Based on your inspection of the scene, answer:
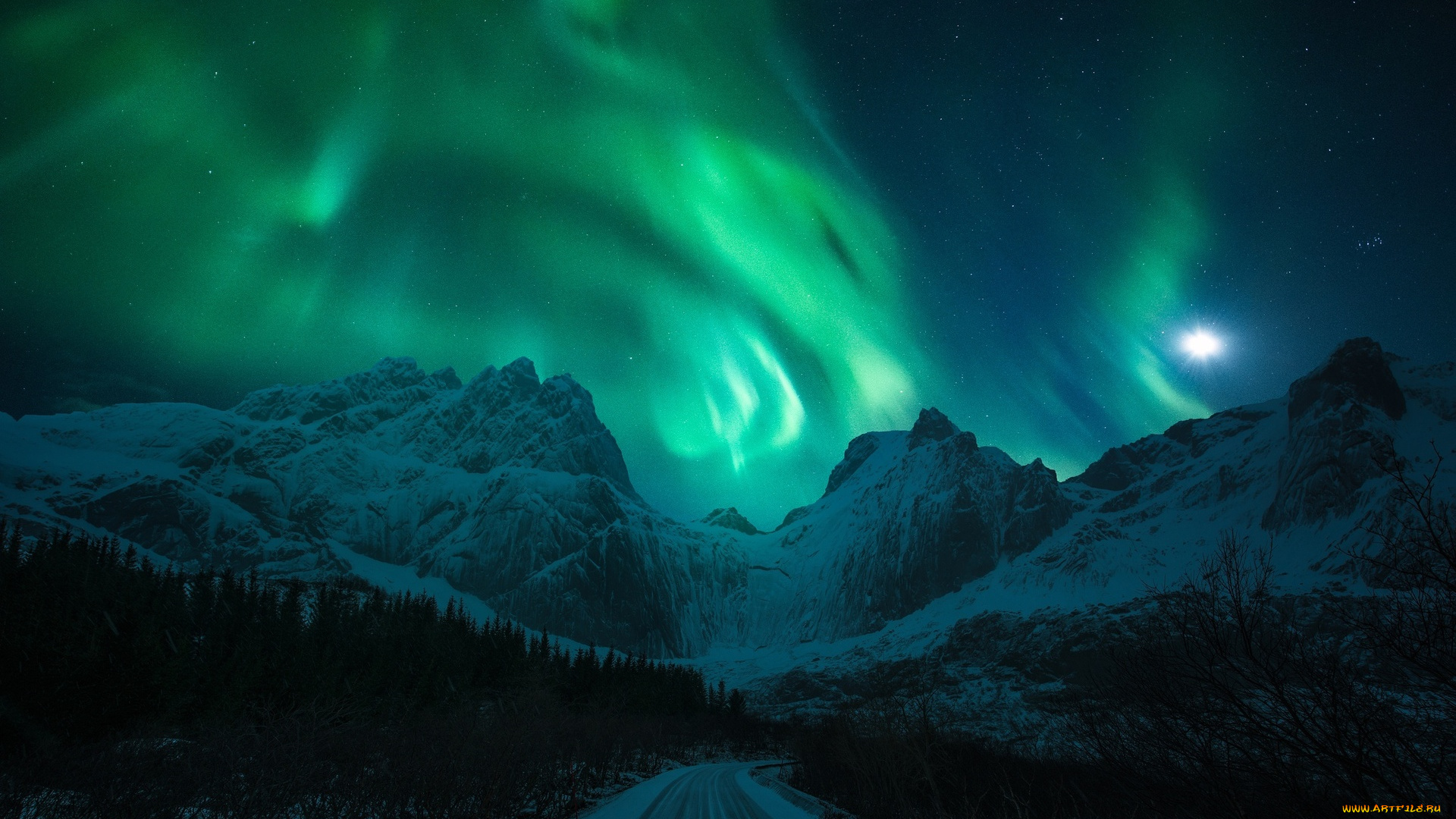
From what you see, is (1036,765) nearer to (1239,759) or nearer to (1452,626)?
(1239,759)

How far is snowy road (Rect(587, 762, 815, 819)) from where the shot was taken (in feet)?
86.9

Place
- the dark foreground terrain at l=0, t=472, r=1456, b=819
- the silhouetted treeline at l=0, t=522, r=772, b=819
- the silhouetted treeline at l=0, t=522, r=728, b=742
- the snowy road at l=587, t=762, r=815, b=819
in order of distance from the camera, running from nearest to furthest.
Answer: the dark foreground terrain at l=0, t=472, r=1456, b=819, the silhouetted treeline at l=0, t=522, r=772, b=819, the snowy road at l=587, t=762, r=815, b=819, the silhouetted treeline at l=0, t=522, r=728, b=742

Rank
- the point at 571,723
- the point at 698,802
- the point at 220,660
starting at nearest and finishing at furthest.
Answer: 1. the point at 698,802
2. the point at 571,723
3. the point at 220,660

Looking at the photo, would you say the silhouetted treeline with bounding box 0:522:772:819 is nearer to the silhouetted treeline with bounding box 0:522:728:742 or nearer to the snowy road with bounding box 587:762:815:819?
the silhouetted treeline with bounding box 0:522:728:742

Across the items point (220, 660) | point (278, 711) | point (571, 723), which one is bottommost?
point (571, 723)

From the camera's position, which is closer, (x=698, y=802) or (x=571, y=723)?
(x=698, y=802)

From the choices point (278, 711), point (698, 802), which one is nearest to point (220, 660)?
point (278, 711)

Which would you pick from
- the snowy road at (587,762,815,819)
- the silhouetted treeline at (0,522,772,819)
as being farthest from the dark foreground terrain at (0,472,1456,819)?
the snowy road at (587,762,815,819)

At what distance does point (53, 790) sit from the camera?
18375mm

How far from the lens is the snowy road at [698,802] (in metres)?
26.5

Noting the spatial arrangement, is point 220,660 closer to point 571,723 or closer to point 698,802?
point 571,723

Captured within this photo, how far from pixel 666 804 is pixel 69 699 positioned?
32.0m

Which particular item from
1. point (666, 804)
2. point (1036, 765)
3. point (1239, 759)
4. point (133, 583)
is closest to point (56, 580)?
point (133, 583)

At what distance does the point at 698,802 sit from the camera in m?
31.0
